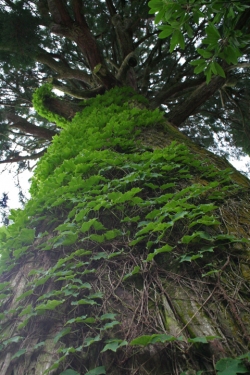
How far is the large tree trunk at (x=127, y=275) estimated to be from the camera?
1144 millimetres

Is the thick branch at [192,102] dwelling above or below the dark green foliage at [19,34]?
below

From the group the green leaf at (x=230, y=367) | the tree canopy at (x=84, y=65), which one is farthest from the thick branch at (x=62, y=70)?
the green leaf at (x=230, y=367)

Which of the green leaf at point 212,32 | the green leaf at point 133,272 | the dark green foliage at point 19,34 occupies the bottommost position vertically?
the green leaf at point 133,272

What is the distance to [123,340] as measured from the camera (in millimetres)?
1170

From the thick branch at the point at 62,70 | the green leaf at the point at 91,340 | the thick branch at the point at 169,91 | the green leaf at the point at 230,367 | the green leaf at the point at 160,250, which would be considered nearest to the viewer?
the green leaf at the point at 230,367

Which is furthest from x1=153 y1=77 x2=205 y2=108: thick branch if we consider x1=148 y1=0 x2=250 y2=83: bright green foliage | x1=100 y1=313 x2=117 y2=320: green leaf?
x1=100 y1=313 x2=117 y2=320: green leaf

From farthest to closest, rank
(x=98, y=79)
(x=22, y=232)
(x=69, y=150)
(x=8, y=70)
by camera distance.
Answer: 1. (x=8, y=70)
2. (x=98, y=79)
3. (x=69, y=150)
4. (x=22, y=232)

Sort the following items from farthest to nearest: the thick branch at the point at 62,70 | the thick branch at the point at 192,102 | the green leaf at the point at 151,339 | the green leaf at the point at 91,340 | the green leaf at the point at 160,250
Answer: the thick branch at the point at 62,70
the thick branch at the point at 192,102
the green leaf at the point at 160,250
the green leaf at the point at 91,340
the green leaf at the point at 151,339

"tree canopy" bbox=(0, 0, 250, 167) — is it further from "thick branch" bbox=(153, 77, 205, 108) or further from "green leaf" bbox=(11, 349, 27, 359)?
"green leaf" bbox=(11, 349, 27, 359)

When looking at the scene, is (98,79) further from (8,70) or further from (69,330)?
(69,330)

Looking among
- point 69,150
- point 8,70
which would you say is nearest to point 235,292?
point 69,150

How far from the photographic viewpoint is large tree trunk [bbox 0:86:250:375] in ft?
3.75

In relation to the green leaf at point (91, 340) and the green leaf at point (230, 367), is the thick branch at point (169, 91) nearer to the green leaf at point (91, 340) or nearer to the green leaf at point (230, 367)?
the green leaf at point (91, 340)

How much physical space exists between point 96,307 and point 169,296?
377 millimetres
